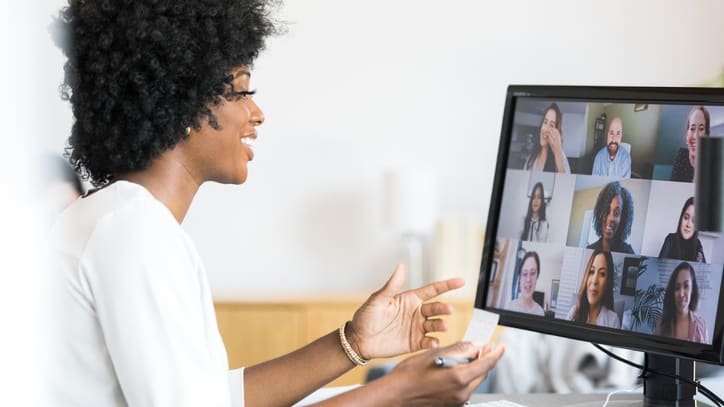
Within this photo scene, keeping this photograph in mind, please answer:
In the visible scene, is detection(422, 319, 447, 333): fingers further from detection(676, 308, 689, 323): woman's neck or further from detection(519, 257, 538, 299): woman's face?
detection(676, 308, 689, 323): woman's neck

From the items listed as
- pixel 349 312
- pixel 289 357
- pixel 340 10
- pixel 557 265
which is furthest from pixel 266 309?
pixel 557 265

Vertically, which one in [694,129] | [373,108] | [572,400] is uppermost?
[373,108]

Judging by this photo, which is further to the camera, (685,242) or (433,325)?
(433,325)

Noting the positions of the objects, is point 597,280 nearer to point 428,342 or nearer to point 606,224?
point 606,224

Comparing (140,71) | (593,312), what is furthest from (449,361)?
(140,71)

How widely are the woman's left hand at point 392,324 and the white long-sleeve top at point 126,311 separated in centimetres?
38

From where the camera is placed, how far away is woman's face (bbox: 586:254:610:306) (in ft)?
4.81

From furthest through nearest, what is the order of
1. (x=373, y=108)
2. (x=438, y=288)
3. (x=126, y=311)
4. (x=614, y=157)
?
(x=373, y=108) < (x=438, y=288) < (x=614, y=157) < (x=126, y=311)

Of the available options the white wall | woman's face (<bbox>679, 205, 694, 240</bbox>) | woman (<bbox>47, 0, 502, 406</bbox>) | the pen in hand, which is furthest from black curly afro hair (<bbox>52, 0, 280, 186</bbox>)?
the white wall

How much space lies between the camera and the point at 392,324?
5.37ft

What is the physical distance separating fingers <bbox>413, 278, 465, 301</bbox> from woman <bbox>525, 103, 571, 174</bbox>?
22cm

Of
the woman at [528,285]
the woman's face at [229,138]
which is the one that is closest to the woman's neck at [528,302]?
the woman at [528,285]

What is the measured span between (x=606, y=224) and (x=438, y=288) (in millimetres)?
287

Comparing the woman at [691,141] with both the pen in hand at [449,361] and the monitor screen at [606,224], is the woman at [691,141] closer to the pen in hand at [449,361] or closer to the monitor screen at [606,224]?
the monitor screen at [606,224]
